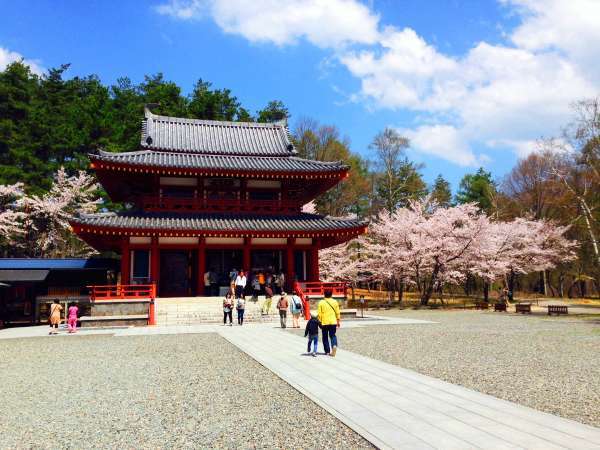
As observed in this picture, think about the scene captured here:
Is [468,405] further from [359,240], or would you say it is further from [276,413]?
[359,240]

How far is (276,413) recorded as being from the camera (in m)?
7.39

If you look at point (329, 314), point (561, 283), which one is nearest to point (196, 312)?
point (329, 314)

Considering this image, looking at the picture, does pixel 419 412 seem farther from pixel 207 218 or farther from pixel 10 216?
pixel 10 216

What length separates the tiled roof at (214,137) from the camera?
34.6 meters

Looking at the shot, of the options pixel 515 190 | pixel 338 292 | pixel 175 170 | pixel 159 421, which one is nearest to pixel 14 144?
pixel 175 170

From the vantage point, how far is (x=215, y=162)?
31.3 m

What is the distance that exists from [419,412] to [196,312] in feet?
63.2

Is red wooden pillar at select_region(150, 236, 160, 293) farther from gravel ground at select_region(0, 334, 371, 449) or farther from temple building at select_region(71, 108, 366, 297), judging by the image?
gravel ground at select_region(0, 334, 371, 449)

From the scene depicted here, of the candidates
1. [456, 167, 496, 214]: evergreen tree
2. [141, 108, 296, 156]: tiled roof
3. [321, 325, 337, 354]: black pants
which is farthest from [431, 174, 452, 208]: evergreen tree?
[321, 325, 337, 354]: black pants

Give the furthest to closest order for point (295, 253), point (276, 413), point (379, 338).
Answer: point (295, 253) < point (379, 338) < point (276, 413)

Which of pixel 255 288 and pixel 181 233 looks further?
pixel 255 288

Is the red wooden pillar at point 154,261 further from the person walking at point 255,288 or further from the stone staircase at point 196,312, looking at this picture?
the person walking at point 255,288

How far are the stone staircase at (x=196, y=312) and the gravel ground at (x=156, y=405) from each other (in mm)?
9969

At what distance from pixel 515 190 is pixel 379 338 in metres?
52.7
